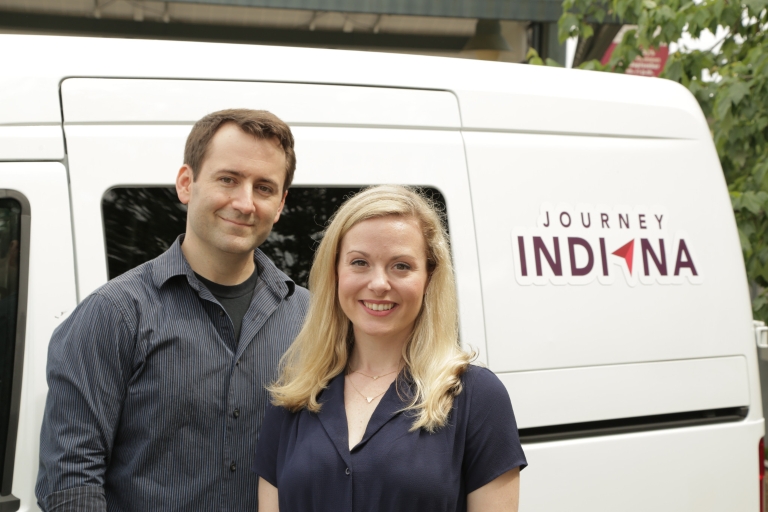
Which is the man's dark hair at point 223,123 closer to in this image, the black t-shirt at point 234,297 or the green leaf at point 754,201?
the black t-shirt at point 234,297

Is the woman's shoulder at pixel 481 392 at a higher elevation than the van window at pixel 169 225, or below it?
below

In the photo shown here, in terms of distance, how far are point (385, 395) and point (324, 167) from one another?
94cm

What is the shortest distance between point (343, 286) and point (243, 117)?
0.54 meters

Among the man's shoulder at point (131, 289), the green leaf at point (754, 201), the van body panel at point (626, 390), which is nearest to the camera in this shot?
the man's shoulder at point (131, 289)

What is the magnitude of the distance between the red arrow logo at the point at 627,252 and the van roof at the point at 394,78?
409 mm

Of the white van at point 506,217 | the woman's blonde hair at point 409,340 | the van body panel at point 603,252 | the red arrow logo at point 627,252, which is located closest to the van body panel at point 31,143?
the white van at point 506,217

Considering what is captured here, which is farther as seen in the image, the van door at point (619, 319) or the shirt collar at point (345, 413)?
the van door at point (619, 319)

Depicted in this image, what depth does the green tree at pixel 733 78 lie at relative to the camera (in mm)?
4359

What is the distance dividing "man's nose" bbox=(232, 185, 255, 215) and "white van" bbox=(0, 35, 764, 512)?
42 cm

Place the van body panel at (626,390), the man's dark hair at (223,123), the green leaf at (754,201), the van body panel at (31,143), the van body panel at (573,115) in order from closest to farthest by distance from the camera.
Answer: the man's dark hair at (223,123)
the van body panel at (31,143)
the van body panel at (626,390)
the van body panel at (573,115)
the green leaf at (754,201)

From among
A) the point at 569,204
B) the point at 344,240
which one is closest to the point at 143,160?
the point at 344,240

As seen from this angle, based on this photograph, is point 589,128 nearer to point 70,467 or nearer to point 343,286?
point 343,286

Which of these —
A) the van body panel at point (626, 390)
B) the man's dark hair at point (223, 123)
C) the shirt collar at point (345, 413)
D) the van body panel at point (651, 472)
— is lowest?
the van body panel at point (651, 472)

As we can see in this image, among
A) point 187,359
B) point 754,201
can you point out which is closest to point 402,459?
point 187,359
